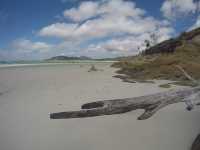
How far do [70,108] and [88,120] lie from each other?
1.19 metres

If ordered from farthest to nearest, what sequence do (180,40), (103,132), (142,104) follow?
(180,40), (103,132), (142,104)

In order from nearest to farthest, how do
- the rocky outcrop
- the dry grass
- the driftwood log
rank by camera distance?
the driftwood log, the dry grass, the rocky outcrop

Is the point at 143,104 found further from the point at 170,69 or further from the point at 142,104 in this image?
the point at 170,69

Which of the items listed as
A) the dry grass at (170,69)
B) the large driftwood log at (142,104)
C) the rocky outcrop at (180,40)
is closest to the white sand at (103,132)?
the large driftwood log at (142,104)

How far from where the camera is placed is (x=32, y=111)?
15.1ft

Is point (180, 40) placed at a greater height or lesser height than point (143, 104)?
greater

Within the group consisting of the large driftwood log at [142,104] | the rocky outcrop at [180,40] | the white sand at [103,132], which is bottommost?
the white sand at [103,132]

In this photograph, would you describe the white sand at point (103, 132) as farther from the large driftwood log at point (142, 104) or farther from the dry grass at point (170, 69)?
the dry grass at point (170, 69)

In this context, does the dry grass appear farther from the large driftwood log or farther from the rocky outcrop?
the rocky outcrop

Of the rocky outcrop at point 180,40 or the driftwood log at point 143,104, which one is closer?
the driftwood log at point 143,104

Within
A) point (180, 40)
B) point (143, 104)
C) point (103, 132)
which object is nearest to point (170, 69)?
point (143, 104)

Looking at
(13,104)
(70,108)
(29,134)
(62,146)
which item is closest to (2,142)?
(29,134)

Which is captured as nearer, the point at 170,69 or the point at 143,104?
the point at 143,104

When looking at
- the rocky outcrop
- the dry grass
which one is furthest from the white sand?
the rocky outcrop
